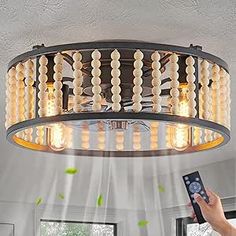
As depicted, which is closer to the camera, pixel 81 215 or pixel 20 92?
pixel 20 92

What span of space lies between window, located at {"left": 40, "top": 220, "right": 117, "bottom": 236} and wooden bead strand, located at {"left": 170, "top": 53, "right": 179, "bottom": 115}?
11.1ft

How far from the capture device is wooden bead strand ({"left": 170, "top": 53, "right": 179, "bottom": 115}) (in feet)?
5.93

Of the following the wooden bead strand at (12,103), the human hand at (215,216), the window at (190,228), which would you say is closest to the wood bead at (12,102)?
the wooden bead strand at (12,103)

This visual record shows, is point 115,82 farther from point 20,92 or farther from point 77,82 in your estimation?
point 20,92

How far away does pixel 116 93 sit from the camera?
177cm

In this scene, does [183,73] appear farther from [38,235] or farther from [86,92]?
[38,235]

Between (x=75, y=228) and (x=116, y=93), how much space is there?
354 cm

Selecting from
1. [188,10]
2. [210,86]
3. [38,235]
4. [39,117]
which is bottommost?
[38,235]

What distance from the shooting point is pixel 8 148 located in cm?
416

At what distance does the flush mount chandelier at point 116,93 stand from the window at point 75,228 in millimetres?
2968

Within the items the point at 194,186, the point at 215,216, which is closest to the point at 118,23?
the point at 194,186

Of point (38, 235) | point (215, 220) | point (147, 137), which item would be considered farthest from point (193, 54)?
point (38, 235)

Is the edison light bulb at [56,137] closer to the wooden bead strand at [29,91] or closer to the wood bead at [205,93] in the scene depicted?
the wooden bead strand at [29,91]

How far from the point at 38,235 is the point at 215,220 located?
2.59m
